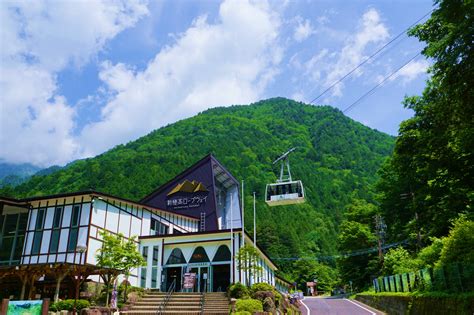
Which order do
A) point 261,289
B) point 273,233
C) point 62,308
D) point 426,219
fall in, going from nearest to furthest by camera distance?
point 62,308 → point 261,289 → point 426,219 → point 273,233

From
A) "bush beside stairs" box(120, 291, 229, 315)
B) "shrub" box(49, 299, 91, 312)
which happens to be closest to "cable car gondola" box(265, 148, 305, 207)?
"bush beside stairs" box(120, 291, 229, 315)

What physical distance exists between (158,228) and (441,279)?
22.2 m

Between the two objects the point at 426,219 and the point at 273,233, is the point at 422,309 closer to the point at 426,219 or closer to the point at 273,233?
the point at 426,219

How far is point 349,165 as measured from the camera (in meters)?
122

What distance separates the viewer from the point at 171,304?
21922mm

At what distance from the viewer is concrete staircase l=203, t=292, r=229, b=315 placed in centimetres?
2024

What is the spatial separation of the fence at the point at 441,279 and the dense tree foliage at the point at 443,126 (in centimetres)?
505

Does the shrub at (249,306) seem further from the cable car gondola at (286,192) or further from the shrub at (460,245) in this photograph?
the shrub at (460,245)

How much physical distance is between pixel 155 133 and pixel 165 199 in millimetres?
81264

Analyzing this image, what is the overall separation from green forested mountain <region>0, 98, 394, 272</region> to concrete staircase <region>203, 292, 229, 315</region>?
149 feet

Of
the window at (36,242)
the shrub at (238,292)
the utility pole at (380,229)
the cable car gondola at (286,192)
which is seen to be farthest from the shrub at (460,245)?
the utility pole at (380,229)

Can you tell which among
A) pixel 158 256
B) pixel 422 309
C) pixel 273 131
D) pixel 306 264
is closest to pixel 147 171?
pixel 306 264

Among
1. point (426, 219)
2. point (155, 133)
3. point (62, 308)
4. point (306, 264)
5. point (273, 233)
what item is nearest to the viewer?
point (62, 308)

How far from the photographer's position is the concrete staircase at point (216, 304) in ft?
66.4
